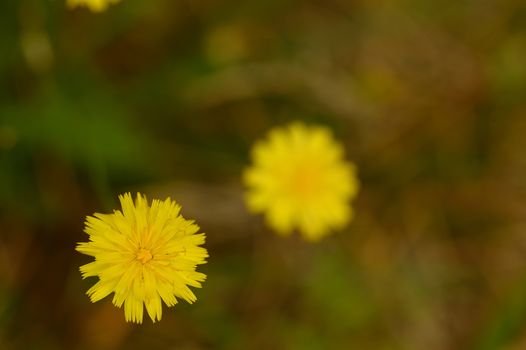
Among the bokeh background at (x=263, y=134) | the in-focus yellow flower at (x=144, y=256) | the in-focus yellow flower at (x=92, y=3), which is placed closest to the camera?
the in-focus yellow flower at (x=144, y=256)

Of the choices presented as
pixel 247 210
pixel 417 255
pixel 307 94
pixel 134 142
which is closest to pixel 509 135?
pixel 417 255

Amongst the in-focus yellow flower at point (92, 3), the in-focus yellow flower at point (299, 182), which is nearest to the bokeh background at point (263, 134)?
the in-focus yellow flower at point (299, 182)

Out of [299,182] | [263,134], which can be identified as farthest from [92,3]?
[263,134]

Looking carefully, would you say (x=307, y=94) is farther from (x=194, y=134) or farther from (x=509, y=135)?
(x=509, y=135)

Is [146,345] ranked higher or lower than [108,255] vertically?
higher

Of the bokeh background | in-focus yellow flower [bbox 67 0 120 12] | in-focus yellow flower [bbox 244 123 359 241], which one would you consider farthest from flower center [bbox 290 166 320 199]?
in-focus yellow flower [bbox 67 0 120 12]

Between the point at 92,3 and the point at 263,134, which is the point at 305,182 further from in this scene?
the point at 92,3

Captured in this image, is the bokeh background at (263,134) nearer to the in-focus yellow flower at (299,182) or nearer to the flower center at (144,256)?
the in-focus yellow flower at (299,182)
